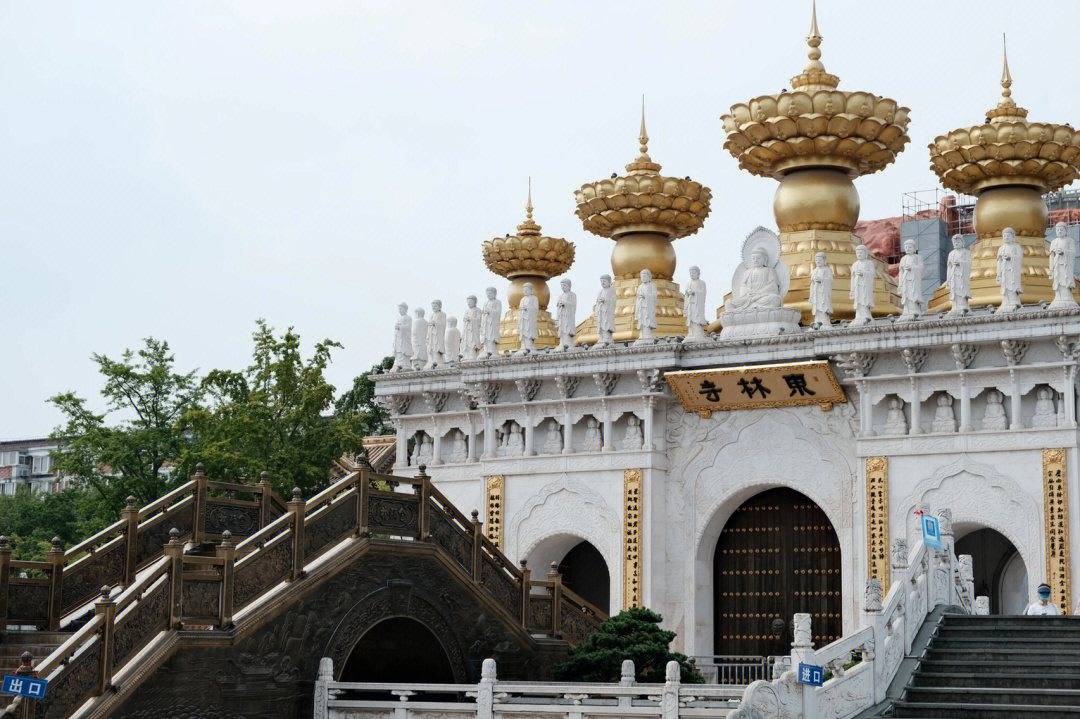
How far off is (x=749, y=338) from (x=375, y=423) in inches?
944

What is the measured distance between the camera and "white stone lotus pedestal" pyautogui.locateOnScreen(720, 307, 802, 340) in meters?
20.7

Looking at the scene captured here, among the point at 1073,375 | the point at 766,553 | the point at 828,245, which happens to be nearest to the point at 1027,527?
the point at 1073,375

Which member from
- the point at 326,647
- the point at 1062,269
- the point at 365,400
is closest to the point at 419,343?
the point at 326,647

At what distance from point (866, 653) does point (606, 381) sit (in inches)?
361

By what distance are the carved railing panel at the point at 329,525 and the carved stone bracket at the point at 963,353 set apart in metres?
8.02

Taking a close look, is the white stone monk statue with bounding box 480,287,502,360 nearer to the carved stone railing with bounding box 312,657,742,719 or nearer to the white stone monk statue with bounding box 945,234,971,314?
the white stone monk statue with bounding box 945,234,971,314

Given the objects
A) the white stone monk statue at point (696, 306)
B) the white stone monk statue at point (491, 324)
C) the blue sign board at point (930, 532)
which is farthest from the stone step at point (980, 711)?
the white stone monk statue at point (491, 324)

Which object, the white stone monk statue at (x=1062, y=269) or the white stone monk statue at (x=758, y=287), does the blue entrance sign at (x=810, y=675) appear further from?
the white stone monk statue at (x=758, y=287)

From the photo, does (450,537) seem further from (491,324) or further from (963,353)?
(963,353)

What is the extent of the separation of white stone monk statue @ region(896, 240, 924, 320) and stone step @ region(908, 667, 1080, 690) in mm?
7194

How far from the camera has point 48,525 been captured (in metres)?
42.7

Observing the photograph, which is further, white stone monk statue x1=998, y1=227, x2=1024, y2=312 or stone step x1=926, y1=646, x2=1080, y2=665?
white stone monk statue x1=998, y1=227, x2=1024, y2=312

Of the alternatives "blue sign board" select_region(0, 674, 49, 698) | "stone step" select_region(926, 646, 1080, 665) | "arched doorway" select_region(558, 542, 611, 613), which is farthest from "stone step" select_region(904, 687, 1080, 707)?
"arched doorway" select_region(558, 542, 611, 613)

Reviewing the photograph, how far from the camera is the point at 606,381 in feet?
70.4
